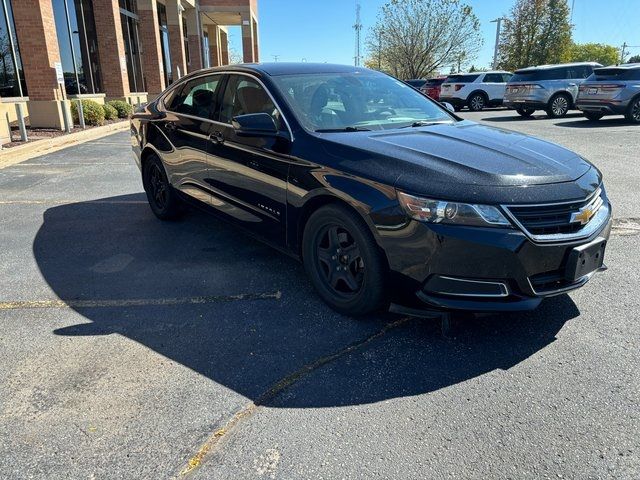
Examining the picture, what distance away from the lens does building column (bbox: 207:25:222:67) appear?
127ft

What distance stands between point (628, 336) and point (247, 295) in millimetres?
2605

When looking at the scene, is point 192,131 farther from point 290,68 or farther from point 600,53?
point 600,53

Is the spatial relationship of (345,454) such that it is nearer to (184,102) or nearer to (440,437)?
(440,437)

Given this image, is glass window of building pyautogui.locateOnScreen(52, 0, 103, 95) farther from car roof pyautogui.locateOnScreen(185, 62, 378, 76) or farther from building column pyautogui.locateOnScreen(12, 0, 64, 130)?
car roof pyautogui.locateOnScreen(185, 62, 378, 76)

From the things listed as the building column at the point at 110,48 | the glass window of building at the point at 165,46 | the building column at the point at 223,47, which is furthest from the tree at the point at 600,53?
the building column at the point at 110,48

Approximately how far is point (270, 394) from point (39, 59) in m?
13.6

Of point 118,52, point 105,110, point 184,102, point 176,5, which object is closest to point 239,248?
point 184,102

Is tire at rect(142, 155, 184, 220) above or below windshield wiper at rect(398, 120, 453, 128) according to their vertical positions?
below

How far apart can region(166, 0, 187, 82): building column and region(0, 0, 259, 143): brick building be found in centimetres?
4

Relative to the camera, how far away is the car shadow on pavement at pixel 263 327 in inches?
109

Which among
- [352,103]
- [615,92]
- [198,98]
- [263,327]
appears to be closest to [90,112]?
[198,98]

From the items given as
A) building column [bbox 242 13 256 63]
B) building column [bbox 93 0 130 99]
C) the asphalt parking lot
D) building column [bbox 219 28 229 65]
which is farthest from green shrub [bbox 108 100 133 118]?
building column [bbox 219 28 229 65]

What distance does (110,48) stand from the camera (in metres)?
17.4

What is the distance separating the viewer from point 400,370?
2.84 meters
